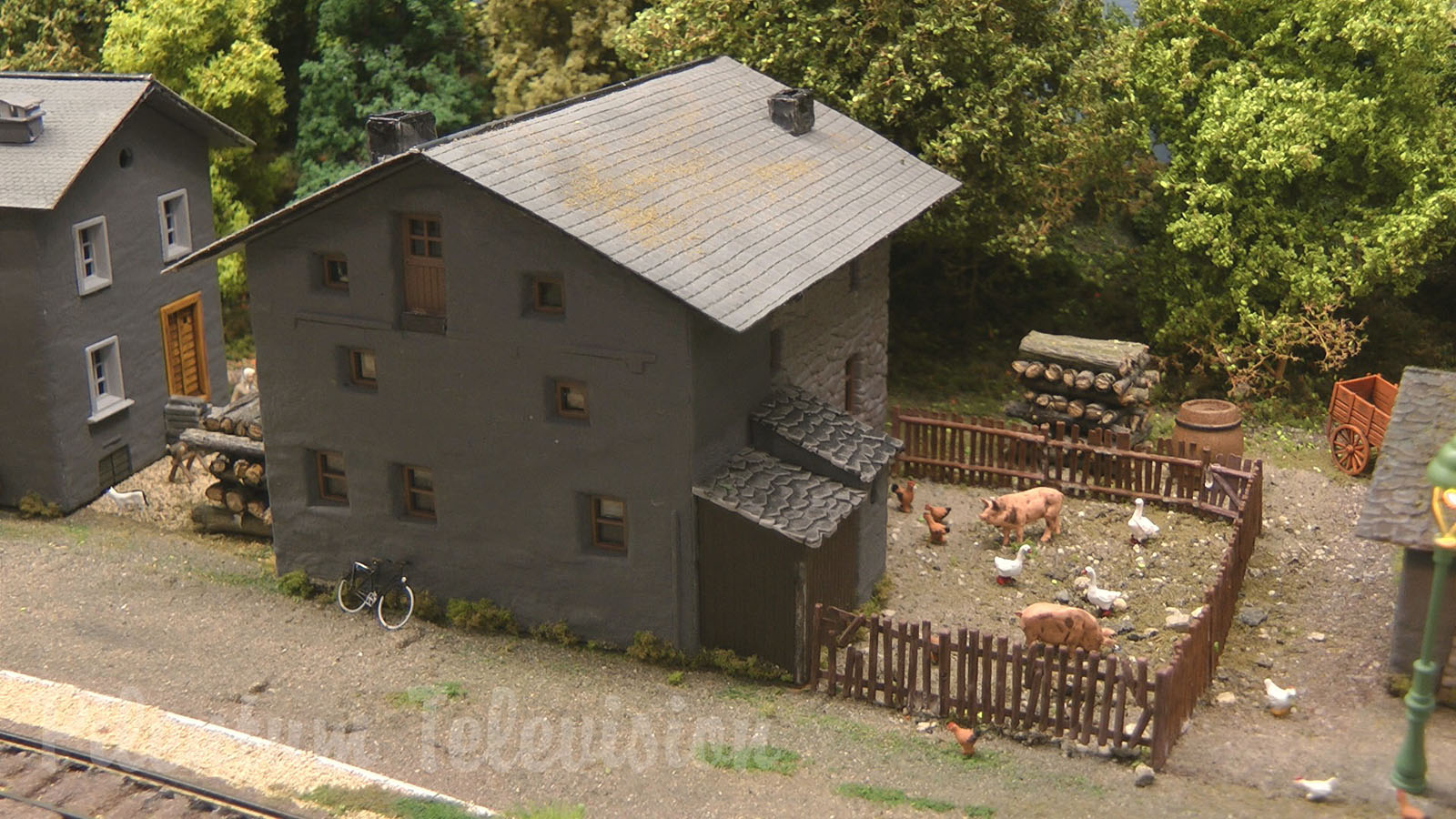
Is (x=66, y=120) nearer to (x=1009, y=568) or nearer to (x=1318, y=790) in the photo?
(x=1009, y=568)

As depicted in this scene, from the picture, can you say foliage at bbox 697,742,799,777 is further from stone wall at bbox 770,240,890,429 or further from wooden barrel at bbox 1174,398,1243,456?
wooden barrel at bbox 1174,398,1243,456

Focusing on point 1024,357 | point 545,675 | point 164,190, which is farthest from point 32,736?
point 1024,357

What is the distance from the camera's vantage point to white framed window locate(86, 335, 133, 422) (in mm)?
31109

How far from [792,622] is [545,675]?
12.1 feet

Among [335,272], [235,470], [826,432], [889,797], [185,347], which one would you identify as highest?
[335,272]

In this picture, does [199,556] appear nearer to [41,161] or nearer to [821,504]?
[41,161]

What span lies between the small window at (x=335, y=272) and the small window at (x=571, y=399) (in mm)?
3854

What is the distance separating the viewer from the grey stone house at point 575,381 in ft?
74.4

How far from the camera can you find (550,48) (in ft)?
131

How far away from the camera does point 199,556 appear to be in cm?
2816

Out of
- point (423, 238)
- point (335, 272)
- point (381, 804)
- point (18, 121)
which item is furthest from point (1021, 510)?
point (18, 121)

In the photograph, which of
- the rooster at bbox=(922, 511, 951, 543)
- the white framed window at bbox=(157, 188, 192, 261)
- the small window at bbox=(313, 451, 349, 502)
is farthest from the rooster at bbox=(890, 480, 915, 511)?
the white framed window at bbox=(157, 188, 192, 261)

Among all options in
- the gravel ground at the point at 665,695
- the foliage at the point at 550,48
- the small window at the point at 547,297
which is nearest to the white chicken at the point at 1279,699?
the gravel ground at the point at 665,695

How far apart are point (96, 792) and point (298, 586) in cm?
690
